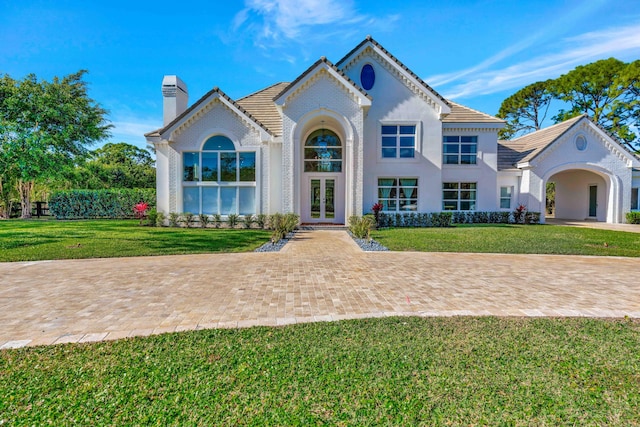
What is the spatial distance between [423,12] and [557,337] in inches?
502

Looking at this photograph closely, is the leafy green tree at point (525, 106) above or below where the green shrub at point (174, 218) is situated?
above

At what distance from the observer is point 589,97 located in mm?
35125

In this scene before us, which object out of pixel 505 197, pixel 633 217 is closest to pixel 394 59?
pixel 505 197

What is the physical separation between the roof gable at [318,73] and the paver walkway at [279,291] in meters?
10.5

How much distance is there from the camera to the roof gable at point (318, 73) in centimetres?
1669

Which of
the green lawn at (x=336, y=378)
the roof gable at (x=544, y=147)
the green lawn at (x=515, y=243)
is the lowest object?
the green lawn at (x=336, y=378)

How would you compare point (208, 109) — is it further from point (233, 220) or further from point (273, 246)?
point (273, 246)

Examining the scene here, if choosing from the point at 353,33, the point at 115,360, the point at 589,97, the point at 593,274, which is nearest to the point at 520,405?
the point at 115,360

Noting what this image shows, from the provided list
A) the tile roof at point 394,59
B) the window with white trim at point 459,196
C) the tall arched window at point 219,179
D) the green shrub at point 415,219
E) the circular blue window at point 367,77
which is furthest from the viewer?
the window with white trim at point 459,196

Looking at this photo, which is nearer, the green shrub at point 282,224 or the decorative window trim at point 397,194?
the green shrub at point 282,224

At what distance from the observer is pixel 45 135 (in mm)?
22688

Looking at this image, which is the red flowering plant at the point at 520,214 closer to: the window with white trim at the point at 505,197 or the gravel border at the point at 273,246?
the window with white trim at the point at 505,197

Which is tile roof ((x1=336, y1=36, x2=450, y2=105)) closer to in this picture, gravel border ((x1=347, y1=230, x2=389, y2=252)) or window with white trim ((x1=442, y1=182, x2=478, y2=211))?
window with white trim ((x1=442, y1=182, x2=478, y2=211))

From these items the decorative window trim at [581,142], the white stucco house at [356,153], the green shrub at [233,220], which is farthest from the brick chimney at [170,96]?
the decorative window trim at [581,142]
